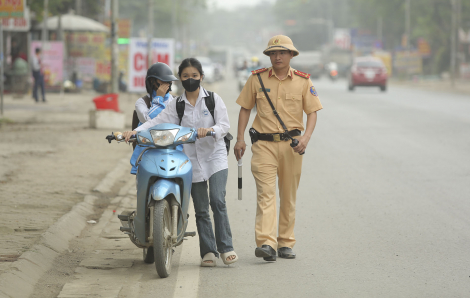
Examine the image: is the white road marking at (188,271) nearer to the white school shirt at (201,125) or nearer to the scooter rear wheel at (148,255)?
the scooter rear wheel at (148,255)

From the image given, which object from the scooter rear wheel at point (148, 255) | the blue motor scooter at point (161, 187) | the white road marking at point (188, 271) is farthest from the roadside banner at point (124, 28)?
the blue motor scooter at point (161, 187)

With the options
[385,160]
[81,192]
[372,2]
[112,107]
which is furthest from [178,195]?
[372,2]

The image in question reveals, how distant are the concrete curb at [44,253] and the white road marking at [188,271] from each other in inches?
41.7

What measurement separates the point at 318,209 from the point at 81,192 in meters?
3.09

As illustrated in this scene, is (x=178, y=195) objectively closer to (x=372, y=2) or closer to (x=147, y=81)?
(x=147, y=81)

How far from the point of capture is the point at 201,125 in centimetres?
579

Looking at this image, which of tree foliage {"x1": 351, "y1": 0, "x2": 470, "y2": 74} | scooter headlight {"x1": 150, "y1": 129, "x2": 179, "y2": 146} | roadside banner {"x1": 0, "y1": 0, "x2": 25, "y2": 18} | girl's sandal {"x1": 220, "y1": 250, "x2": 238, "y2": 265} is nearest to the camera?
scooter headlight {"x1": 150, "y1": 129, "x2": 179, "y2": 146}

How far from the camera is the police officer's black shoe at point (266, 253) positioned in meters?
5.89

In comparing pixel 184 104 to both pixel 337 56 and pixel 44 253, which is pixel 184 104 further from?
pixel 337 56

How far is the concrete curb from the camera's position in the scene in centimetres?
521

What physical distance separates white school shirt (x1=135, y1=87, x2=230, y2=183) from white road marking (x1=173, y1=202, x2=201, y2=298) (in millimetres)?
730

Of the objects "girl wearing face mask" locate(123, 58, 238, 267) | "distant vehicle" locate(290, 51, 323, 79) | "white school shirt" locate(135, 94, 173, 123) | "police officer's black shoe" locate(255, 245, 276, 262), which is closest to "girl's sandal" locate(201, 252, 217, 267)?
"girl wearing face mask" locate(123, 58, 238, 267)

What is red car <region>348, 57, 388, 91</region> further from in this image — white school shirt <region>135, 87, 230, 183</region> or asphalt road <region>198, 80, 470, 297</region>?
white school shirt <region>135, 87, 230, 183</region>

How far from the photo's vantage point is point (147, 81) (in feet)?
20.2
